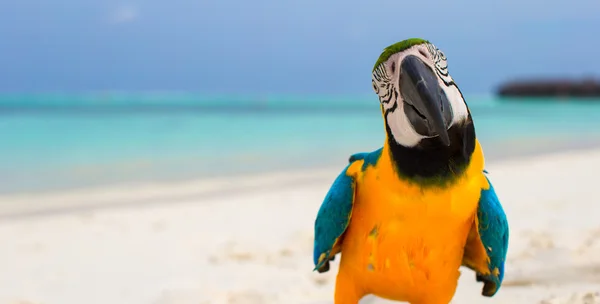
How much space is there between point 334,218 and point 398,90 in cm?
49

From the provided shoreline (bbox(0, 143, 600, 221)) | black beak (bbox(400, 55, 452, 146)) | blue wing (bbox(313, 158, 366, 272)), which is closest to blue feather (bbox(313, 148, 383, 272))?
blue wing (bbox(313, 158, 366, 272))

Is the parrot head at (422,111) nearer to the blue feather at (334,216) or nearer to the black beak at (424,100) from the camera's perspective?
the black beak at (424,100)

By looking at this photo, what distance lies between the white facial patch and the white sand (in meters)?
1.25

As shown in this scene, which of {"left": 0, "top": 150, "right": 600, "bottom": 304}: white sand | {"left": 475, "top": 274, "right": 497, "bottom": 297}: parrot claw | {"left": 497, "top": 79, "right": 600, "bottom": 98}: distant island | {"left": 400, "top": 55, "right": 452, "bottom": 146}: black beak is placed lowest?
{"left": 497, "top": 79, "right": 600, "bottom": 98}: distant island

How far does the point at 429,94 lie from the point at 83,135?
11948 millimetres

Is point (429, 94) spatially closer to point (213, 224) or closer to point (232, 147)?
Result: point (213, 224)

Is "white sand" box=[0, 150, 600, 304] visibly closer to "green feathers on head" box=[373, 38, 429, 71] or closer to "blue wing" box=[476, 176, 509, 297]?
"blue wing" box=[476, 176, 509, 297]

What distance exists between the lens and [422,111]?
1418 mm

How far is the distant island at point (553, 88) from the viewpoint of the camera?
51.2 metres

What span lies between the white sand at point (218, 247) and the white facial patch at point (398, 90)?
4.10ft

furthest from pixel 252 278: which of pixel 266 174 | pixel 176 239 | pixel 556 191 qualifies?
pixel 266 174

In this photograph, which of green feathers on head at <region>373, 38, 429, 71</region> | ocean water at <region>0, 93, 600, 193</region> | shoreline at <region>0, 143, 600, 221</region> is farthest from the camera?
ocean water at <region>0, 93, 600, 193</region>

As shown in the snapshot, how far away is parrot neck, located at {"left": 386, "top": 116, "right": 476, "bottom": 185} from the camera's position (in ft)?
4.89

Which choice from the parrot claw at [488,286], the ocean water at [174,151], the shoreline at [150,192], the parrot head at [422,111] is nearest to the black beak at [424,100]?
the parrot head at [422,111]
